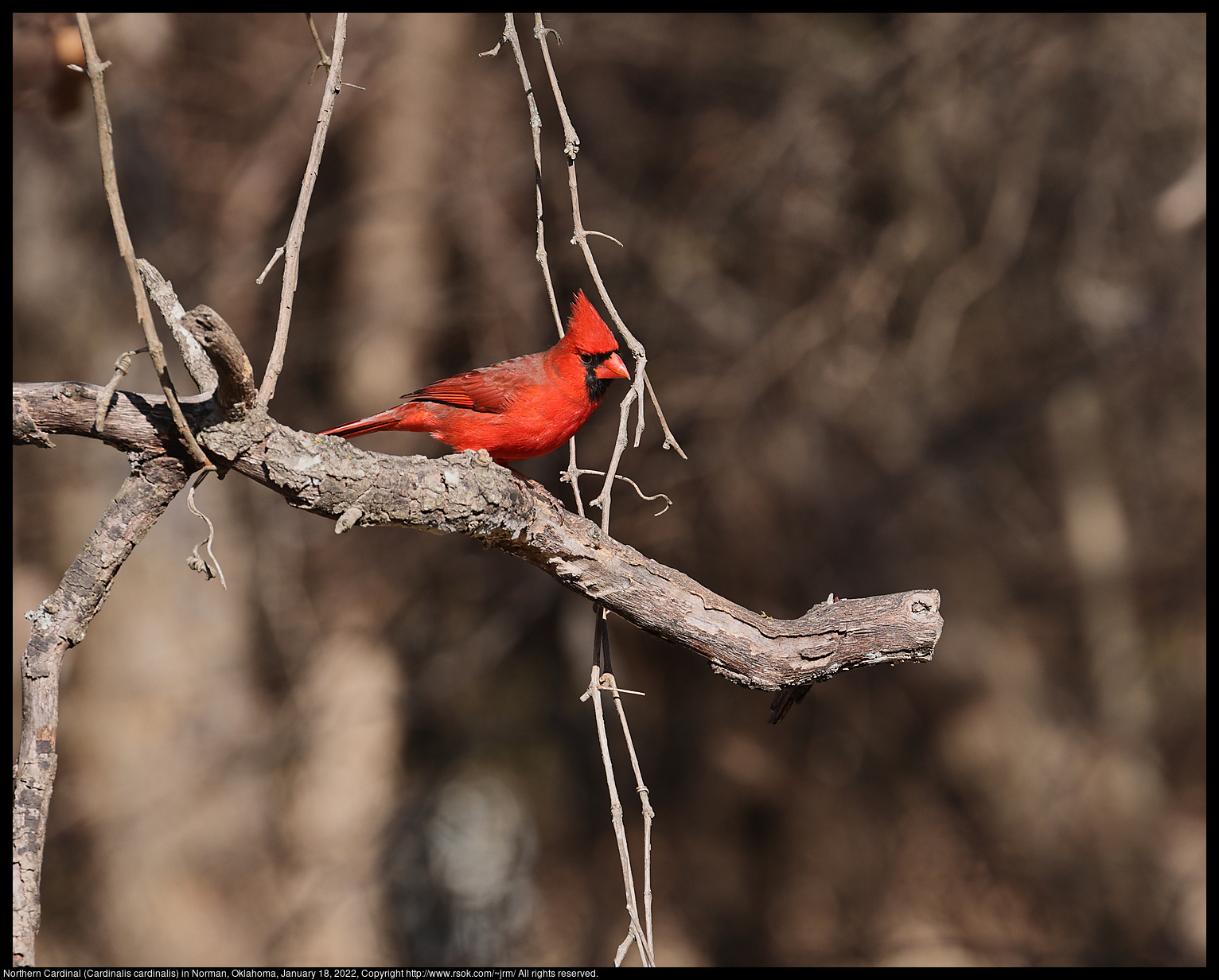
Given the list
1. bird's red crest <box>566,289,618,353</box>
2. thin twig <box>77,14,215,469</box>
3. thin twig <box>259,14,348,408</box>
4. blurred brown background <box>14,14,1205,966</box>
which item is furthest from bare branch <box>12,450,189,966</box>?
blurred brown background <box>14,14,1205,966</box>

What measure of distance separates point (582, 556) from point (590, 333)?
1119 mm

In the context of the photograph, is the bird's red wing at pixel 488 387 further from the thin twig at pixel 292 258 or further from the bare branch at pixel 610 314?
the thin twig at pixel 292 258

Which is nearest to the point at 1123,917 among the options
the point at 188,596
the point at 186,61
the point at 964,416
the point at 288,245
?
the point at 964,416

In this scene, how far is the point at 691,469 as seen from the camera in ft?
20.4

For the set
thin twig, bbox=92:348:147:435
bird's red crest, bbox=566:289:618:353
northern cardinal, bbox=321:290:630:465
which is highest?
bird's red crest, bbox=566:289:618:353

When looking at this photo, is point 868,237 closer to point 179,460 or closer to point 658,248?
point 658,248

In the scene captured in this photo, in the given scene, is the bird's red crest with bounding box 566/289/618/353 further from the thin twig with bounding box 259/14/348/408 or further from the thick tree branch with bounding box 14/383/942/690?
the thin twig with bounding box 259/14/348/408

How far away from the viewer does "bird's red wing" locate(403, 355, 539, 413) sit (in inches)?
126

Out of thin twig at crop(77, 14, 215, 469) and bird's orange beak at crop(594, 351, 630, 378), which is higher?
bird's orange beak at crop(594, 351, 630, 378)

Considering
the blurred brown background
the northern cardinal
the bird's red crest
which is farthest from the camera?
the blurred brown background

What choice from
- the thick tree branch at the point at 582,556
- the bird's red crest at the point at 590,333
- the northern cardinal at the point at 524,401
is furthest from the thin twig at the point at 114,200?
the bird's red crest at the point at 590,333

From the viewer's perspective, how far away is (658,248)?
6.20m

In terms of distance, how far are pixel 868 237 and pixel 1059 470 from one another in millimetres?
2134

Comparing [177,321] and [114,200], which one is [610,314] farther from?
[114,200]
